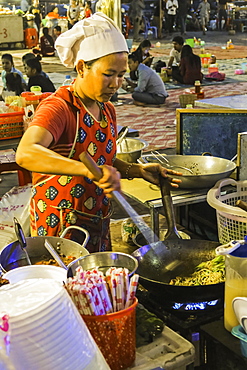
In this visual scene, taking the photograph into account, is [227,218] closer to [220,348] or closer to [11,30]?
[220,348]

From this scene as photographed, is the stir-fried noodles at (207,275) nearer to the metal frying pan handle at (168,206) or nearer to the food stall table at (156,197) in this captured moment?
the metal frying pan handle at (168,206)

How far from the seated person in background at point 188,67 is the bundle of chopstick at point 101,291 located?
9.94m

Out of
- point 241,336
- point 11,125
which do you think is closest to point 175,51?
point 11,125

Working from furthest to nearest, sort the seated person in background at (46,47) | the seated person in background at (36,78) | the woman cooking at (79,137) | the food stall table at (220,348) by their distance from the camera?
the seated person in background at (46,47) < the seated person in background at (36,78) < the woman cooking at (79,137) < the food stall table at (220,348)

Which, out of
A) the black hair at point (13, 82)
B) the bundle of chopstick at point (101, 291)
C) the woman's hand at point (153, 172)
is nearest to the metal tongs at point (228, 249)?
the bundle of chopstick at point (101, 291)

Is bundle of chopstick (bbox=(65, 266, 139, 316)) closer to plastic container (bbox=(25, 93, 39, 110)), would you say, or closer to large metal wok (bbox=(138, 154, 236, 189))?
large metal wok (bbox=(138, 154, 236, 189))

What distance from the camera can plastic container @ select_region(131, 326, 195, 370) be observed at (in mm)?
1692

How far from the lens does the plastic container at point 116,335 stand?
1.61m

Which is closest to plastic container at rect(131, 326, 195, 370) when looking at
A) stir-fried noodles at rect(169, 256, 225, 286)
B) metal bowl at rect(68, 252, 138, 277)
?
metal bowl at rect(68, 252, 138, 277)

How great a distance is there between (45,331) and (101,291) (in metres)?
0.35

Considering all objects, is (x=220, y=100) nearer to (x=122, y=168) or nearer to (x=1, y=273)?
(x=122, y=168)

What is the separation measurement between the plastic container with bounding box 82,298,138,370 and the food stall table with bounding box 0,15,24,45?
1861 centimetres

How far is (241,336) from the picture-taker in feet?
5.96

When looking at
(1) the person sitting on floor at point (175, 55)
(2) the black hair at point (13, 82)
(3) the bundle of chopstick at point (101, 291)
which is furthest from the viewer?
(1) the person sitting on floor at point (175, 55)
